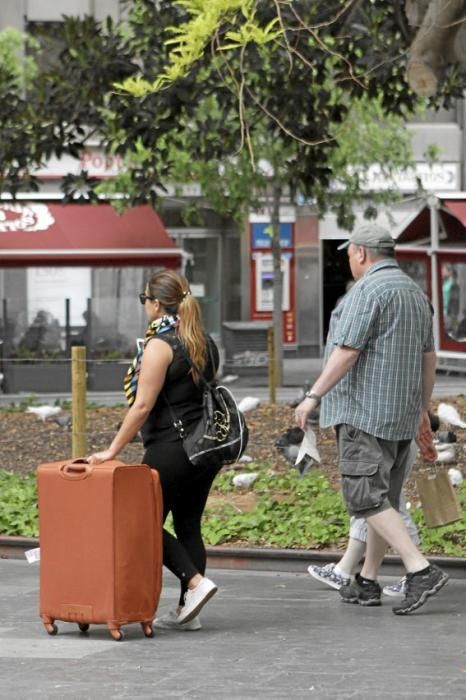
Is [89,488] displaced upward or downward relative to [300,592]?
upward

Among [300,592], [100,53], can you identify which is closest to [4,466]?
[100,53]

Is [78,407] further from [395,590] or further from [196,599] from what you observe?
[196,599]

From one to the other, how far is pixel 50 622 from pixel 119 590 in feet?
1.41

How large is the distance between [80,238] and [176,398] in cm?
2037

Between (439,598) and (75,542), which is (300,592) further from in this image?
(75,542)

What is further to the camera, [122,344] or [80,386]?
[122,344]

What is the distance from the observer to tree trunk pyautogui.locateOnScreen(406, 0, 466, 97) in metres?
9.73

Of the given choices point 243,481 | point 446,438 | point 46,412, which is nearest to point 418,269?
point 46,412

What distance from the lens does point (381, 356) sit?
725 cm

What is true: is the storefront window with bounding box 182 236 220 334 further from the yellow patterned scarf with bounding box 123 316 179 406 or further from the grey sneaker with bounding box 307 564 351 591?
the yellow patterned scarf with bounding box 123 316 179 406

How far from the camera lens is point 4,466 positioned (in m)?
13.6

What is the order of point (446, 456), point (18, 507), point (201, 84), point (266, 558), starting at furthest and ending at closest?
point (201, 84) → point (446, 456) → point (18, 507) → point (266, 558)

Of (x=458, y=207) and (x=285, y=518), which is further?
(x=458, y=207)

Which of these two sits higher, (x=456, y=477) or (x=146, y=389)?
(x=146, y=389)
